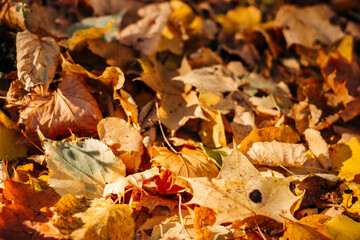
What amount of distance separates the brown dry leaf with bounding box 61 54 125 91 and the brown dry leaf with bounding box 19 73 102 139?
1.6 inches

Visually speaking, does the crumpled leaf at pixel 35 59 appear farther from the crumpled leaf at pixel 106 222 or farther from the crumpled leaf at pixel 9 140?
the crumpled leaf at pixel 106 222

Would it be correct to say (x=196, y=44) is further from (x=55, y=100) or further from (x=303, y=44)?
(x=55, y=100)


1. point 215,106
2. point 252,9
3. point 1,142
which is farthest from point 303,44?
point 1,142

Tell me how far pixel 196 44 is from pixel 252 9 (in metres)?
0.55

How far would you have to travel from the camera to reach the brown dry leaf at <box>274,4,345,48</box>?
1.97m

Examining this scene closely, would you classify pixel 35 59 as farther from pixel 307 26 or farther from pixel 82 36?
pixel 307 26

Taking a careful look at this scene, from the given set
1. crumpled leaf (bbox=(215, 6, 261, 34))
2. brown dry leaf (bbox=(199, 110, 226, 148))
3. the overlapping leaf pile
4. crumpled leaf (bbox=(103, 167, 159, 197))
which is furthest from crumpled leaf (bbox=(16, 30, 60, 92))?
crumpled leaf (bbox=(215, 6, 261, 34))

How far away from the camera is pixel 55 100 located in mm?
1376

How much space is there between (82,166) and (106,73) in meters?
0.46

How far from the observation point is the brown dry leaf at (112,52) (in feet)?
5.22

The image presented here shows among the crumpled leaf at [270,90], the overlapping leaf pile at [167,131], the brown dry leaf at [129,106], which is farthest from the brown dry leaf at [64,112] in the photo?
the crumpled leaf at [270,90]

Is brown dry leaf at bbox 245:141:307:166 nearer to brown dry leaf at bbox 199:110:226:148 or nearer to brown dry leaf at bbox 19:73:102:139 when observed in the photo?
brown dry leaf at bbox 199:110:226:148

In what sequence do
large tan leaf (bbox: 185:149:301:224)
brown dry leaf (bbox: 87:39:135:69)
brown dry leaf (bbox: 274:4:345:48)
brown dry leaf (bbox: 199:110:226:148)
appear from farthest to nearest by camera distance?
brown dry leaf (bbox: 274:4:345:48), brown dry leaf (bbox: 87:39:135:69), brown dry leaf (bbox: 199:110:226:148), large tan leaf (bbox: 185:149:301:224)

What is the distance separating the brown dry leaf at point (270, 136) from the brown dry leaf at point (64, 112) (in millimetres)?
710
